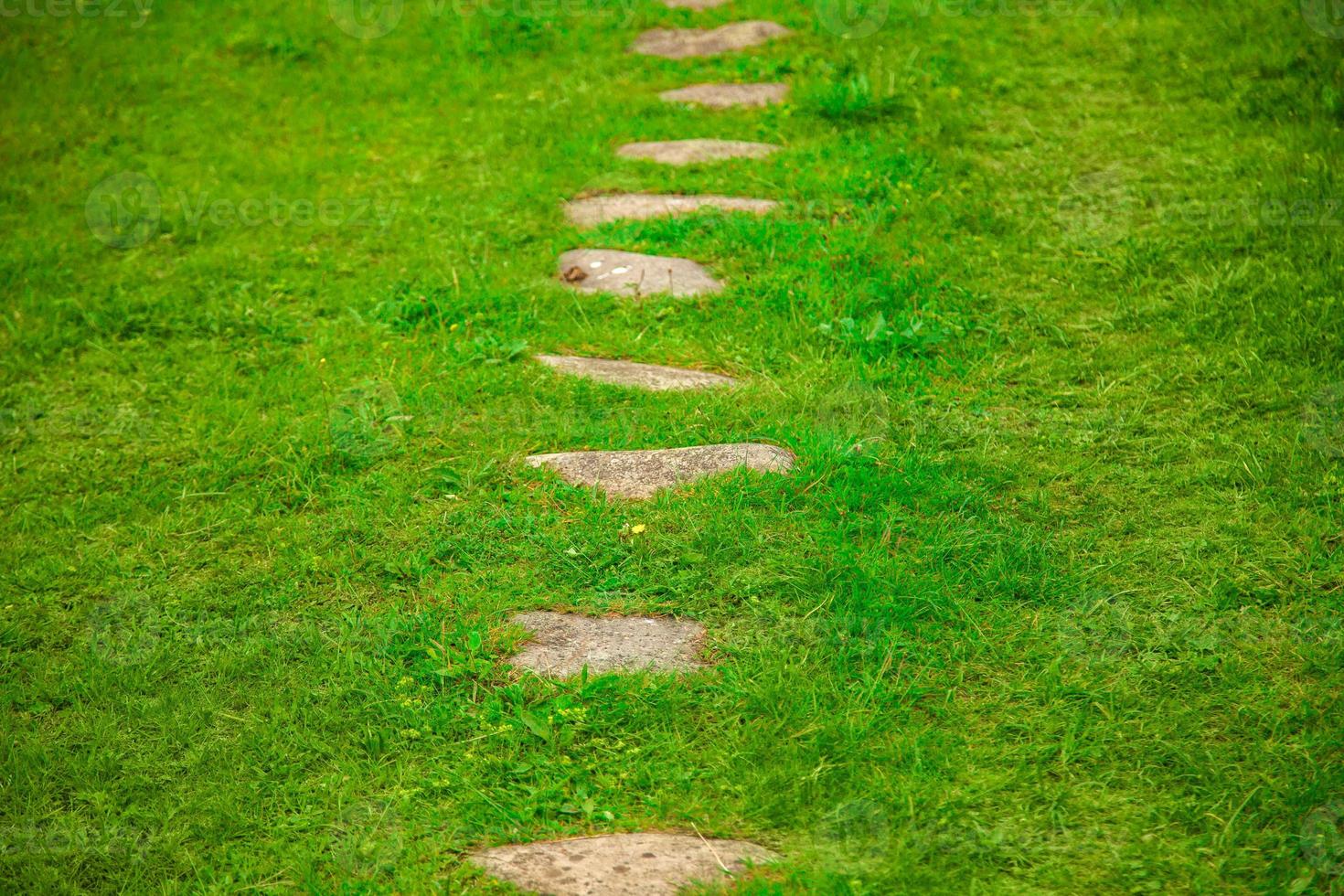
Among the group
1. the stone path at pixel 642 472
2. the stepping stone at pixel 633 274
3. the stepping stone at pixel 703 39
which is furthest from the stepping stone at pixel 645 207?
the stepping stone at pixel 703 39

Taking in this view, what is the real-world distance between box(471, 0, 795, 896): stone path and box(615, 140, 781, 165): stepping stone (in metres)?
0.01

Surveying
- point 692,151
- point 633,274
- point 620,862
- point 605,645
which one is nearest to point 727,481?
point 605,645

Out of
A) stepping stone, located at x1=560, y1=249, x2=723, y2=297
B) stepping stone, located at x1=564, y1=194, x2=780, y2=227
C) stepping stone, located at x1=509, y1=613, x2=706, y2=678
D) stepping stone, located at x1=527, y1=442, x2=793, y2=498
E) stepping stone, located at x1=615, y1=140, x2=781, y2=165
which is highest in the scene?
stepping stone, located at x1=615, y1=140, x2=781, y2=165

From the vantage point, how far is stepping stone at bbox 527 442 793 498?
13.0ft

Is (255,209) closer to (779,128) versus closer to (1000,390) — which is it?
(779,128)

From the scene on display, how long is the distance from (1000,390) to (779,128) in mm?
2766

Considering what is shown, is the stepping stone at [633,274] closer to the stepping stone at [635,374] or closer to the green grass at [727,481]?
the green grass at [727,481]

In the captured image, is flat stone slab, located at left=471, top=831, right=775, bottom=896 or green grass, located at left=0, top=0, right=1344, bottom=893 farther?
green grass, located at left=0, top=0, right=1344, bottom=893

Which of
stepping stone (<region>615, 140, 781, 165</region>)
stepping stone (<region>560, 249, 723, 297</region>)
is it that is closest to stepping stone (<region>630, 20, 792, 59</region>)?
stepping stone (<region>615, 140, 781, 165</region>)

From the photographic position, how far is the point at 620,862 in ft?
8.66

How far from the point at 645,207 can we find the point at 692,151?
708 mm

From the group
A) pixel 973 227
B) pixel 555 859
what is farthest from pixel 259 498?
pixel 973 227

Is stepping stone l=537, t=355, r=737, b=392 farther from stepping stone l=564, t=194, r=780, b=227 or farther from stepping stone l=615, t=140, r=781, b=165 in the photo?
stepping stone l=615, t=140, r=781, b=165

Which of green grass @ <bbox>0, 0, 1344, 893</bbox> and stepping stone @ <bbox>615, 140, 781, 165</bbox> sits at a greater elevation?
stepping stone @ <bbox>615, 140, 781, 165</bbox>
